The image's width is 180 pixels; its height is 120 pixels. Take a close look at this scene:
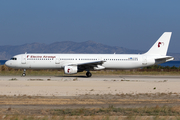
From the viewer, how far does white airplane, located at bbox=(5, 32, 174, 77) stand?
3450 cm

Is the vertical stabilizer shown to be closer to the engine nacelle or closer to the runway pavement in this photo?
the engine nacelle

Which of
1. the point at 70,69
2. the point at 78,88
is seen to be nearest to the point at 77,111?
the point at 78,88

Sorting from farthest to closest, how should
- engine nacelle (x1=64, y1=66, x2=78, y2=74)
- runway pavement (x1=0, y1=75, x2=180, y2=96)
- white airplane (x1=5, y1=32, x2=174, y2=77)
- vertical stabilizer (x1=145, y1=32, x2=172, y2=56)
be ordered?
vertical stabilizer (x1=145, y1=32, x2=172, y2=56) → white airplane (x1=5, y1=32, x2=174, y2=77) → engine nacelle (x1=64, y1=66, x2=78, y2=74) → runway pavement (x1=0, y1=75, x2=180, y2=96)

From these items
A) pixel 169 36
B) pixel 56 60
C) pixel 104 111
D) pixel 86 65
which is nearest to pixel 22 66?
pixel 56 60

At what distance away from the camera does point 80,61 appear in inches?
1400

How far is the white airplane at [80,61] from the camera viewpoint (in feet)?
113

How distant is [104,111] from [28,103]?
4.36 m

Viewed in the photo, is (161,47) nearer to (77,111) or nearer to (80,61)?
(80,61)

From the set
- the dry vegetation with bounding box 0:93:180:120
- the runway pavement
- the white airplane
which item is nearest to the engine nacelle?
the white airplane

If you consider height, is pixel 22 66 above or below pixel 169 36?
below

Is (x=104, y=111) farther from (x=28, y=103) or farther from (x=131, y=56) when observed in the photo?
(x=131, y=56)

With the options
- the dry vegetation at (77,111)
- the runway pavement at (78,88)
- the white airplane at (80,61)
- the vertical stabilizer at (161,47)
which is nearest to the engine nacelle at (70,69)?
the white airplane at (80,61)

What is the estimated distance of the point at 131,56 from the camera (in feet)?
121

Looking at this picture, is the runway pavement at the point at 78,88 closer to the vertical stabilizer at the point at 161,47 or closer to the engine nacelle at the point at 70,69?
the engine nacelle at the point at 70,69
